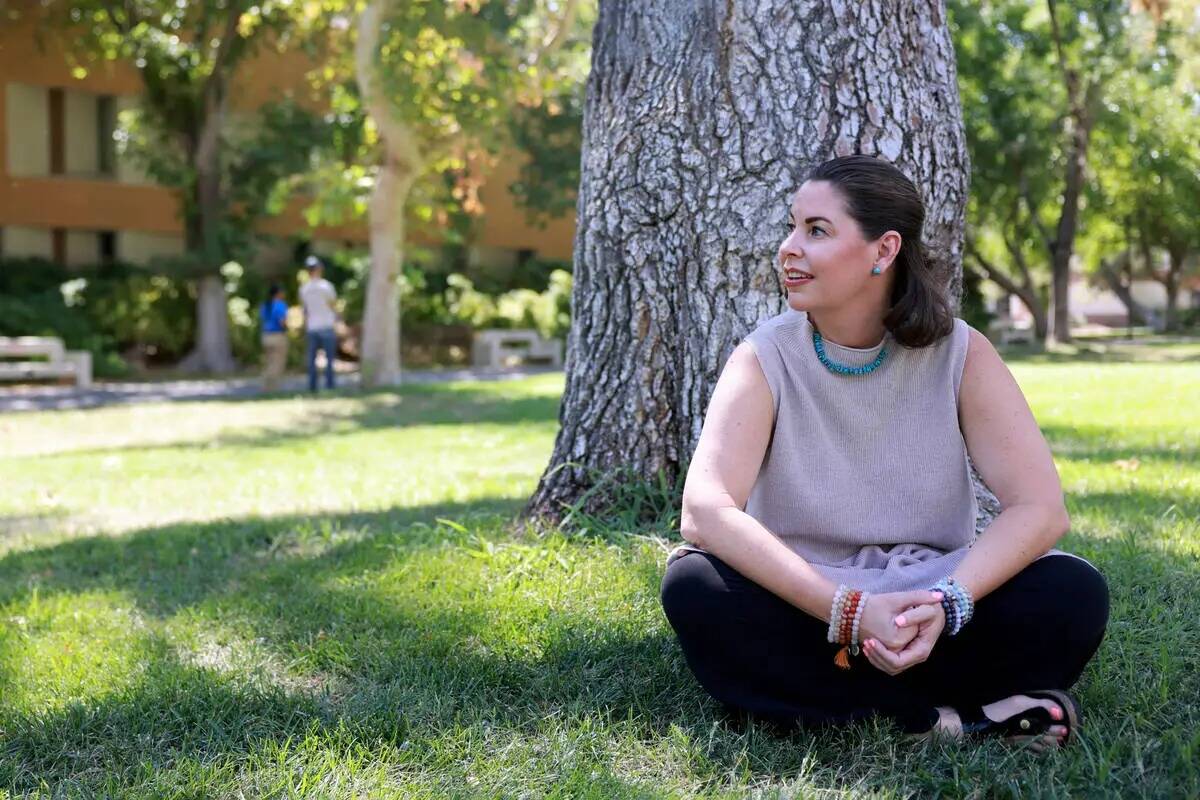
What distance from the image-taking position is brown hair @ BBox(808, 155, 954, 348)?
3.09 meters

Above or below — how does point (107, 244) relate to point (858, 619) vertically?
above

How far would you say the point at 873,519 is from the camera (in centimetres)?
317

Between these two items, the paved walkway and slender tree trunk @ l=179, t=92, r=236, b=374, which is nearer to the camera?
the paved walkway

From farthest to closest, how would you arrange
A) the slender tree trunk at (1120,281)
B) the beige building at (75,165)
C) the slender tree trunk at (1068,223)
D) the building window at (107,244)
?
the slender tree trunk at (1120,281) < the slender tree trunk at (1068,223) < the building window at (107,244) < the beige building at (75,165)

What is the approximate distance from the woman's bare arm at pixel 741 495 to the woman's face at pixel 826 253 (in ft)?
0.76

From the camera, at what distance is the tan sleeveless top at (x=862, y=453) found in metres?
3.17

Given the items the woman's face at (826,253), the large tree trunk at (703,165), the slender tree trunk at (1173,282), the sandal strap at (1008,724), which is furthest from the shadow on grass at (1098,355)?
the slender tree trunk at (1173,282)

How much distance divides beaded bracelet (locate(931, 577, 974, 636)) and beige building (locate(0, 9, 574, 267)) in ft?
77.1

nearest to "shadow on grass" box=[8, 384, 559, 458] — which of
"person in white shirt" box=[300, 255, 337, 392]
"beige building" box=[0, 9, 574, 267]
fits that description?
"person in white shirt" box=[300, 255, 337, 392]

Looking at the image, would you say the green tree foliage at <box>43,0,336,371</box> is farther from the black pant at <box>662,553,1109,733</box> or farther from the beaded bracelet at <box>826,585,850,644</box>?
the beaded bracelet at <box>826,585,850,644</box>

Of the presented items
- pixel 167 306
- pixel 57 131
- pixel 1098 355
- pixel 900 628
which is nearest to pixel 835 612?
pixel 900 628

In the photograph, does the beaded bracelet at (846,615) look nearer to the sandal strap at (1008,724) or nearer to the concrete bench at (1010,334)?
the sandal strap at (1008,724)

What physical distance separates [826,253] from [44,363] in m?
19.5

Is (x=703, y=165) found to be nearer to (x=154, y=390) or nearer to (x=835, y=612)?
(x=835, y=612)
